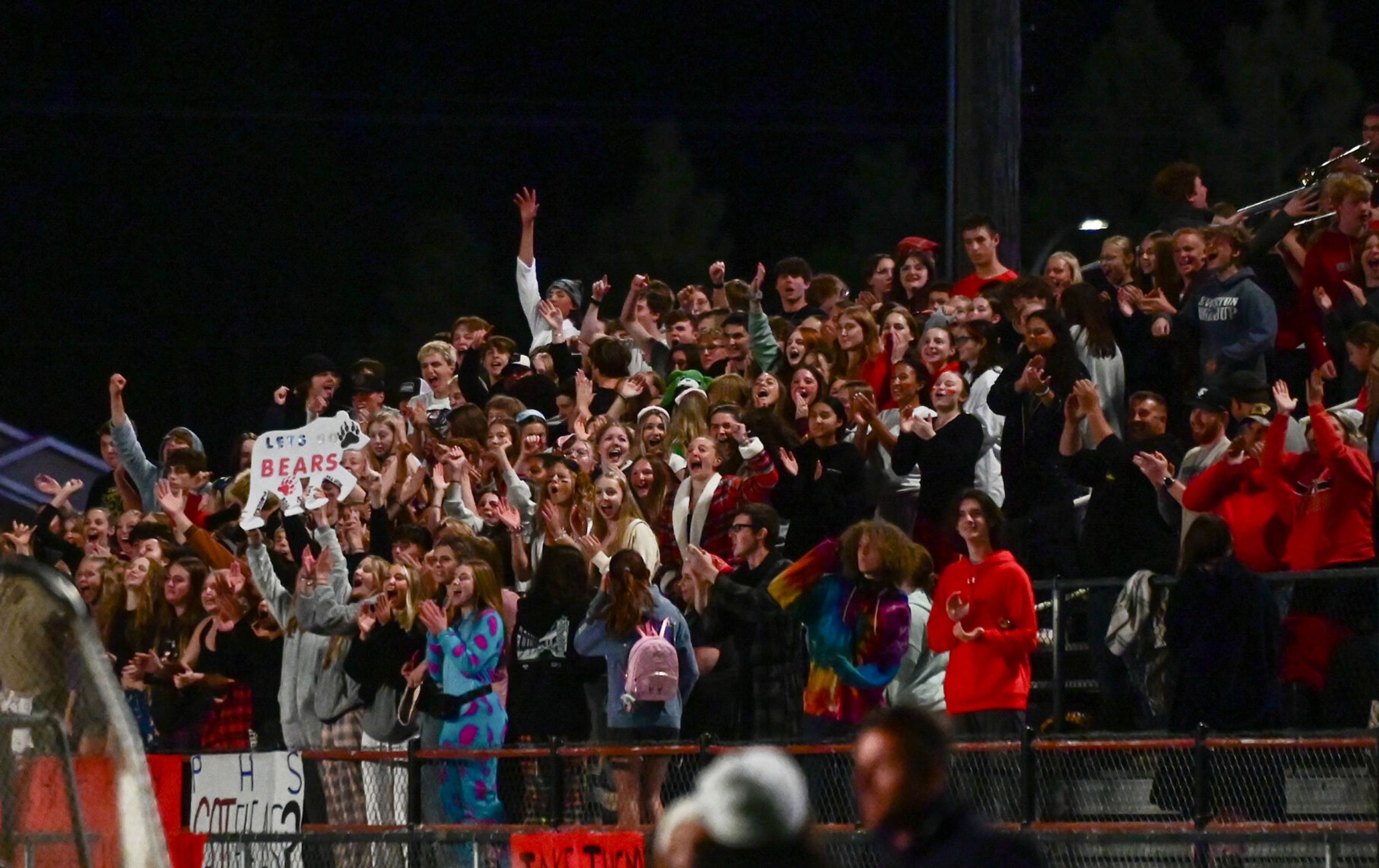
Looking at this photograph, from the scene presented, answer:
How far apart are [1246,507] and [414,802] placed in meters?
4.22

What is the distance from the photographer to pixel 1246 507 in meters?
11.6

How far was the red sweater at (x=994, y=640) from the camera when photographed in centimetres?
1143

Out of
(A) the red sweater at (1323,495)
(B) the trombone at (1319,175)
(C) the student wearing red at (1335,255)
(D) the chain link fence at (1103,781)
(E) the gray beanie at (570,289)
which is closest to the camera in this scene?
(D) the chain link fence at (1103,781)

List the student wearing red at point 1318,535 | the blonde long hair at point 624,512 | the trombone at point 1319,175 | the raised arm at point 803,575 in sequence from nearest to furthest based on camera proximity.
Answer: the student wearing red at point 1318,535 → the raised arm at point 803,575 → the blonde long hair at point 624,512 → the trombone at point 1319,175

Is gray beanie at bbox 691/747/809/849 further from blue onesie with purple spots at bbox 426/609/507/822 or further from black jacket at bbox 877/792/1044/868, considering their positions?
blue onesie with purple spots at bbox 426/609/507/822

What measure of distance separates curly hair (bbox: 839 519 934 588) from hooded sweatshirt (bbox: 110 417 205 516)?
723 cm

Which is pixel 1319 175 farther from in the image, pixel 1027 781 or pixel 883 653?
pixel 1027 781

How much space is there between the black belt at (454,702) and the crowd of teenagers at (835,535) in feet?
0.07

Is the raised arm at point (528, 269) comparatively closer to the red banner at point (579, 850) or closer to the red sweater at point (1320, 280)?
the red sweater at point (1320, 280)

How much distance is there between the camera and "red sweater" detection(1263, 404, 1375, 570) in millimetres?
11102

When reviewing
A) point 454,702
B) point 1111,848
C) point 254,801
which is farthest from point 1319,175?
point 254,801

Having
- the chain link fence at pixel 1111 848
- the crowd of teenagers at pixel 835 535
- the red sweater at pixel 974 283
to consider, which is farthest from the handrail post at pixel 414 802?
the red sweater at pixel 974 283

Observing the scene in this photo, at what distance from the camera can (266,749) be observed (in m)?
12.9

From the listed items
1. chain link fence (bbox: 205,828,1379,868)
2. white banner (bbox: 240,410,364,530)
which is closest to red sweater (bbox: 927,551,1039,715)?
chain link fence (bbox: 205,828,1379,868)
